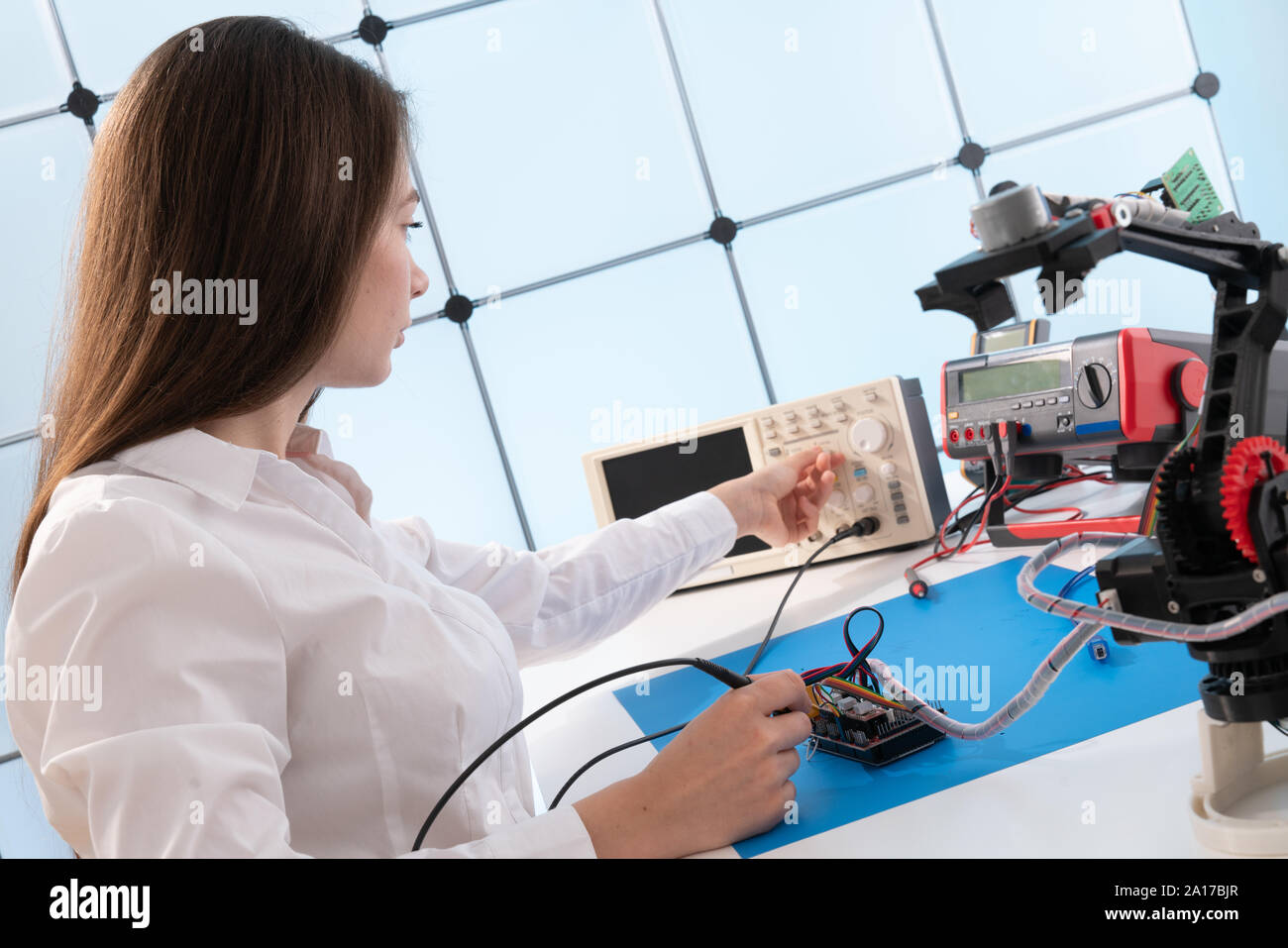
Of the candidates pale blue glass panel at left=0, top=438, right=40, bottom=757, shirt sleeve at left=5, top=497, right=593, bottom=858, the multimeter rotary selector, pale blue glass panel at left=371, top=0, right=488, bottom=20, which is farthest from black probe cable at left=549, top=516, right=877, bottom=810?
pale blue glass panel at left=0, top=438, right=40, bottom=757

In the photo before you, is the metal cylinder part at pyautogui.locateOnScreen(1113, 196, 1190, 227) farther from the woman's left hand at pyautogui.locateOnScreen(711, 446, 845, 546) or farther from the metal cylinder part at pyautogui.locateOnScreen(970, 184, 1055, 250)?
the woman's left hand at pyautogui.locateOnScreen(711, 446, 845, 546)

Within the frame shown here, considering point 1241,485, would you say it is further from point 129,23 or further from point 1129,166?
point 129,23

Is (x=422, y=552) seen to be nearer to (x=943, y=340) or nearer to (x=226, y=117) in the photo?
(x=226, y=117)

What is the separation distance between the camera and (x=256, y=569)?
728mm

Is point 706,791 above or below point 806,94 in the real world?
below

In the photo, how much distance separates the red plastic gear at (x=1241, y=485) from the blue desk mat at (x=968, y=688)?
269mm

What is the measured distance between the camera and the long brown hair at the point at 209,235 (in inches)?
31.7

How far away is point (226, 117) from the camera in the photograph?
82 cm

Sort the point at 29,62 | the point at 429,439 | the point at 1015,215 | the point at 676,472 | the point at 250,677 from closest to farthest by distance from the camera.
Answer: the point at 1015,215 → the point at 250,677 → the point at 676,472 → the point at 29,62 → the point at 429,439

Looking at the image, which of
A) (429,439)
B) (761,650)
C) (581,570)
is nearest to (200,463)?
(581,570)

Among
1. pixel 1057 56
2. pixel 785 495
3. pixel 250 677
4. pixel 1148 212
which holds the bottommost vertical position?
pixel 785 495

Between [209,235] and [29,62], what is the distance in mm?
2582

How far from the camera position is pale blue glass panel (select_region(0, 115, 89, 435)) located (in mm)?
2756

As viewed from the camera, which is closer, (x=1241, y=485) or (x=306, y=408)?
(x=1241, y=485)
